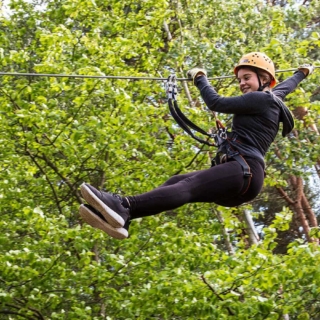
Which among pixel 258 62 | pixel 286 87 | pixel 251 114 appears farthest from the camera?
pixel 286 87

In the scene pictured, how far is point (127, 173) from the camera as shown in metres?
8.73

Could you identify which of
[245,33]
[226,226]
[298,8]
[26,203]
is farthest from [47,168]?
[298,8]

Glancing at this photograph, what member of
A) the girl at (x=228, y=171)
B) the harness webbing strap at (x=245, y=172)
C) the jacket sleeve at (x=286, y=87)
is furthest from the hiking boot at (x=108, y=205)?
the jacket sleeve at (x=286, y=87)

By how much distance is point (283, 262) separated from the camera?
7.20 m

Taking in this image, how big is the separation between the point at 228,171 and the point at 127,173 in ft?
14.6

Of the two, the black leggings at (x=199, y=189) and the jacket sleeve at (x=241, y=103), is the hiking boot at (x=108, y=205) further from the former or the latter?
the jacket sleeve at (x=241, y=103)

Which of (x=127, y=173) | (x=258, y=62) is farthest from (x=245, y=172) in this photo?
(x=127, y=173)

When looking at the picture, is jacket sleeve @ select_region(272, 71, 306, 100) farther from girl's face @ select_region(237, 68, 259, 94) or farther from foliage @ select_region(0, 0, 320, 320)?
foliage @ select_region(0, 0, 320, 320)

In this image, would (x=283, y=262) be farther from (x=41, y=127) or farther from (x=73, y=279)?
(x=41, y=127)

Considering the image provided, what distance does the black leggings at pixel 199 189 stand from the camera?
4.26 metres

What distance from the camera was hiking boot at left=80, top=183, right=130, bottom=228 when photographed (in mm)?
4070

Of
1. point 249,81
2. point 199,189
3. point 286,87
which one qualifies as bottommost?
point 199,189

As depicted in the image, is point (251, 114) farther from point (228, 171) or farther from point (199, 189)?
point (199, 189)

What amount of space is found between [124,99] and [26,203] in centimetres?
187
